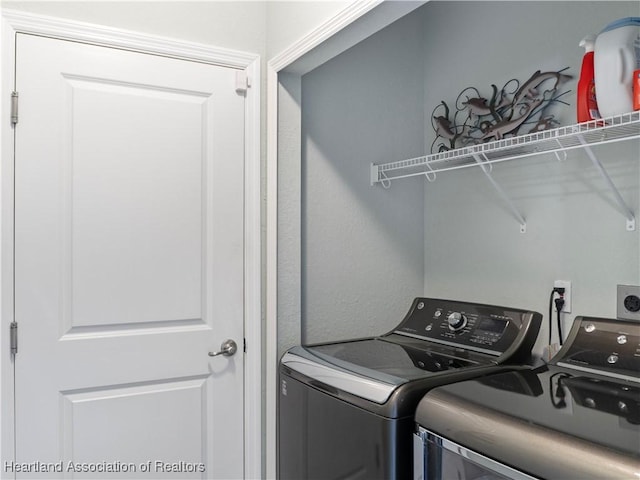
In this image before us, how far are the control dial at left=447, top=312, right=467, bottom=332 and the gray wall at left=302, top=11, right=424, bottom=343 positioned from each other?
1.51 feet

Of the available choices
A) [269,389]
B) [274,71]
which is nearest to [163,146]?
[274,71]

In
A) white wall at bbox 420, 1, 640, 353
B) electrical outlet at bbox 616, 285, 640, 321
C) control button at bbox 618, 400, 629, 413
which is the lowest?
control button at bbox 618, 400, 629, 413

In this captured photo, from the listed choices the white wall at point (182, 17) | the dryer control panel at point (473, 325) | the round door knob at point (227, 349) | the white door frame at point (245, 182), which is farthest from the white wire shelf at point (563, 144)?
the round door knob at point (227, 349)

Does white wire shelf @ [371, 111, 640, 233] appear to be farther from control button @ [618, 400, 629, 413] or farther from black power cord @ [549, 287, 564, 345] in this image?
control button @ [618, 400, 629, 413]

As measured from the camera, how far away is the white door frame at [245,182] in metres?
1.62

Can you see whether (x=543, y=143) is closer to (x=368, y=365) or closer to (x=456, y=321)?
(x=456, y=321)

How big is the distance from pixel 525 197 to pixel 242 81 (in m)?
1.13

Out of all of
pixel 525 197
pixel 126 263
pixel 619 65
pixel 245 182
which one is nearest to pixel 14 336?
pixel 126 263

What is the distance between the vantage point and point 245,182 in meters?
1.97

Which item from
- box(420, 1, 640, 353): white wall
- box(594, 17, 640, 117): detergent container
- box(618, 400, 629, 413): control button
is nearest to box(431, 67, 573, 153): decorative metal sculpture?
box(420, 1, 640, 353): white wall

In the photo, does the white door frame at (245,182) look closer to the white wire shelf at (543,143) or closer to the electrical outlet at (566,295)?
the white wire shelf at (543,143)

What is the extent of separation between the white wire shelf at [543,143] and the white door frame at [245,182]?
→ 602mm

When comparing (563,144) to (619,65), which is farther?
(563,144)

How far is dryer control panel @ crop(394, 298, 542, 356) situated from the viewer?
1668 millimetres
